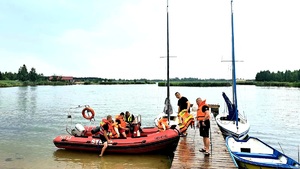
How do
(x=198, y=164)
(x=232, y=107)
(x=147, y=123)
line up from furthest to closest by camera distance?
1. (x=147, y=123)
2. (x=232, y=107)
3. (x=198, y=164)

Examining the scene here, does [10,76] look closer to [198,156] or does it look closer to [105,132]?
[105,132]

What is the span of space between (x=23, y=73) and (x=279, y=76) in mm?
115372

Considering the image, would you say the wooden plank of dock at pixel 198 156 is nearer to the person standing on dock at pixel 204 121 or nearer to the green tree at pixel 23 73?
the person standing on dock at pixel 204 121

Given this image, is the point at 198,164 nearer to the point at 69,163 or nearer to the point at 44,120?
the point at 69,163

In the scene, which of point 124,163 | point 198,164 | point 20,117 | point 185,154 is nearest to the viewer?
point 198,164

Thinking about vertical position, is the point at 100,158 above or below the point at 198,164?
below

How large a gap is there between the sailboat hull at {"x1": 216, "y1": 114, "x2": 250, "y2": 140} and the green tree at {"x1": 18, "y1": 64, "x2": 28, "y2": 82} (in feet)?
383

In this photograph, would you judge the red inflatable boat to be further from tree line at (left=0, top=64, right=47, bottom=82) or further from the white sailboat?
tree line at (left=0, top=64, right=47, bottom=82)

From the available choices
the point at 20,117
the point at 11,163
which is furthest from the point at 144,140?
the point at 20,117

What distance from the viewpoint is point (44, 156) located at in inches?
438

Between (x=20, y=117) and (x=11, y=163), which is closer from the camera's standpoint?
(x=11, y=163)

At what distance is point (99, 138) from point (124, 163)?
168 cm

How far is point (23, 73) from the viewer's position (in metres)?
117

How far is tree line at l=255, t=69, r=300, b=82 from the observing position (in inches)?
4254
